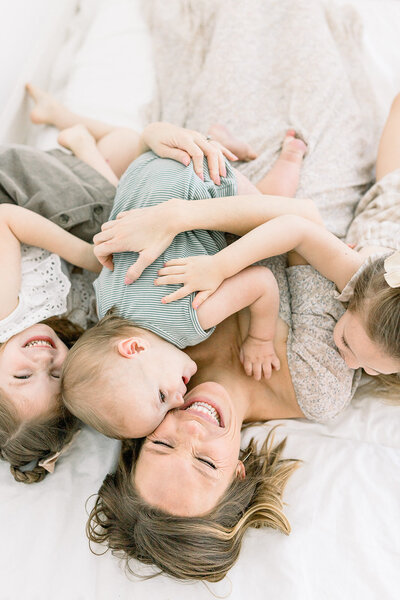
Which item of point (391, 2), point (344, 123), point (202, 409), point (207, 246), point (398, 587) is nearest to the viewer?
point (398, 587)

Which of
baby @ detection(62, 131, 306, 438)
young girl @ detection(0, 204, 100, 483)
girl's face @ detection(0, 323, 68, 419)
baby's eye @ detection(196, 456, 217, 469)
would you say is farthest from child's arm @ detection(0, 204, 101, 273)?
baby's eye @ detection(196, 456, 217, 469)

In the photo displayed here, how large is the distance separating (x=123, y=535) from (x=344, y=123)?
1.15 metres

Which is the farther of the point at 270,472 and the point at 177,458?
the point at 270,472

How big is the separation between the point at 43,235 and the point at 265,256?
0.51 metres

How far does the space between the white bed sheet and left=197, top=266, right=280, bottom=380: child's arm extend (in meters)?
0.16

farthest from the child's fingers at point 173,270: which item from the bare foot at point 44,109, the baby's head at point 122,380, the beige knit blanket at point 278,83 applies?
the bare foot at point 44,109

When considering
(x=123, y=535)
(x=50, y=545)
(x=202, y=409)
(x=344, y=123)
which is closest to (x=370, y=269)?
(x=202, y=409)

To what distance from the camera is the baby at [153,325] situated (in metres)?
0.90

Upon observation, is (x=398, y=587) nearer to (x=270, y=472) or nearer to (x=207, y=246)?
(x=270, y=472)

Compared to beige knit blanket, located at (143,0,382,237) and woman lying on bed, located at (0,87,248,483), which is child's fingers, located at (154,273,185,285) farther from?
beige knit blanket, located at (143,0,382,237)

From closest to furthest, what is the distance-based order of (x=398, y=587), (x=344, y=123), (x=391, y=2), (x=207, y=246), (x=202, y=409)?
(x=398, y=587) < (x=202, y=409) < (x=207, y=246) < (x=344, y=123) < (x=391, y=2)

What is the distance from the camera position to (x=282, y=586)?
88cm

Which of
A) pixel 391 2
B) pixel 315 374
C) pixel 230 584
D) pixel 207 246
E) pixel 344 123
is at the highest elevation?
pixel 391 2

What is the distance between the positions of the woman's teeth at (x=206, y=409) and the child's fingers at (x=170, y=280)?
9.9 inches
